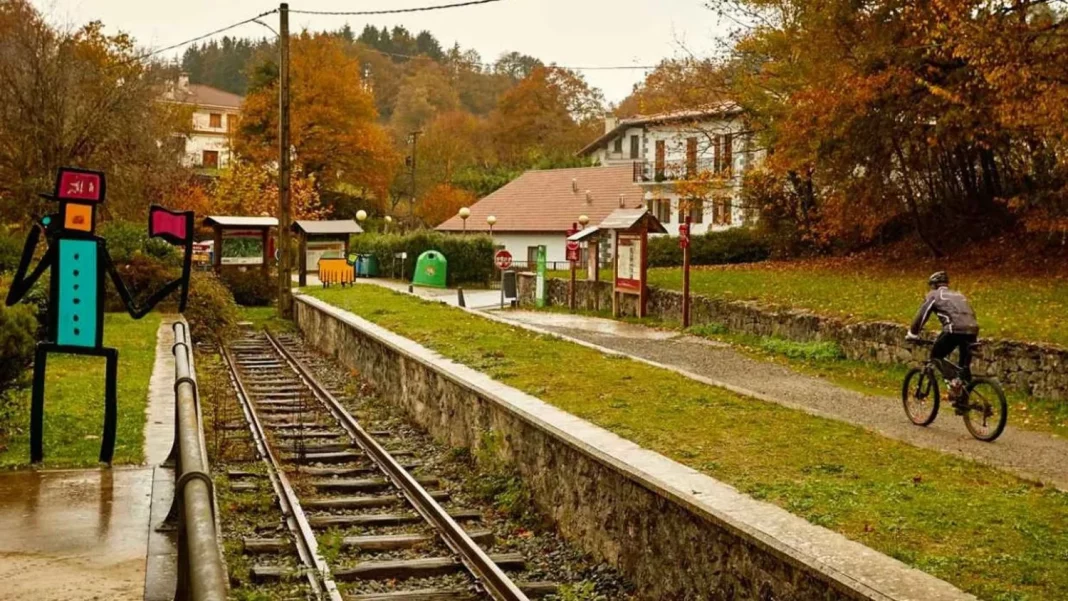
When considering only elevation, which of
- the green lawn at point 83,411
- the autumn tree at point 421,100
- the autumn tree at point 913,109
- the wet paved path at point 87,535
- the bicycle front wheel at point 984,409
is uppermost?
the autumn tree at point 421,100

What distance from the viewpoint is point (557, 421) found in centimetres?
1127

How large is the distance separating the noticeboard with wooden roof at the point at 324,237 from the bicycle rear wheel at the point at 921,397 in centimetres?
3106

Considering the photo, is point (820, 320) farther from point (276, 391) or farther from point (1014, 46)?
point (276, 391)

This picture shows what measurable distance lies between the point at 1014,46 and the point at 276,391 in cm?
1375

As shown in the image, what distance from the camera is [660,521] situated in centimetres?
831

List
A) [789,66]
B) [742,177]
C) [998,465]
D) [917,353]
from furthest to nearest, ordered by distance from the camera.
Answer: [742,177] → [789,66] → [917,353] → [998,465]

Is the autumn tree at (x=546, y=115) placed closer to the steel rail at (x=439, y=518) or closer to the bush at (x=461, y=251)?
the bush at (x=461, y=251)

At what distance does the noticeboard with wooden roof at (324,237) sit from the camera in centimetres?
4291

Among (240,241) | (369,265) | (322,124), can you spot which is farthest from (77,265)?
(322,124)

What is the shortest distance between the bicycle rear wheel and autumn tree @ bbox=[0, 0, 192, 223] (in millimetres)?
26111

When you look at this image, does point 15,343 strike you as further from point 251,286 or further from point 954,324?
point 251,286

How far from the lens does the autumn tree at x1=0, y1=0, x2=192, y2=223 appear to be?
110 ft

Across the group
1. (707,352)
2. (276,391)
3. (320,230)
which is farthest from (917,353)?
(320,230)

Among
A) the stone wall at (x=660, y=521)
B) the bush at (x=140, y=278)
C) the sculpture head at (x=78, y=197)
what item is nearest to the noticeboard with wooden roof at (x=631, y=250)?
the bush at (x=140, y=278)
